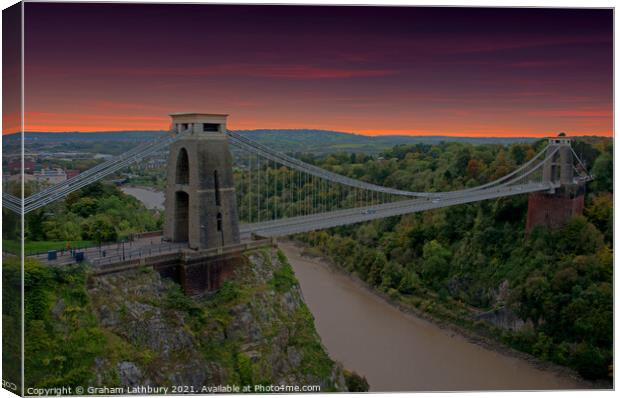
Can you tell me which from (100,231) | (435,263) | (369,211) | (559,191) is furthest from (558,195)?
(100,231)

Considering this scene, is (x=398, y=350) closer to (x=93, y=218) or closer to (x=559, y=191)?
(x=559, y=191)

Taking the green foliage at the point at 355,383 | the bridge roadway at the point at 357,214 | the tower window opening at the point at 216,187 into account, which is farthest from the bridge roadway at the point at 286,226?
the green foliage at the point at 355,383

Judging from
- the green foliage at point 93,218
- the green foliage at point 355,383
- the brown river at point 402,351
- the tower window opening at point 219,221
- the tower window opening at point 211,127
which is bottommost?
the brown river at point 402,351

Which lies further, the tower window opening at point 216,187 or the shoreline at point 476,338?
the shoreline at point 476,338

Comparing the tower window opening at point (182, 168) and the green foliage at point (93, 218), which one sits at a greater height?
the tower window opening at point (182, 168)

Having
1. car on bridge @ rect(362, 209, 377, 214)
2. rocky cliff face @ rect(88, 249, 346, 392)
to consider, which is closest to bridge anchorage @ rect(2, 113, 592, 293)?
rocky cliff face @ rect(88, 249, 346, 392)

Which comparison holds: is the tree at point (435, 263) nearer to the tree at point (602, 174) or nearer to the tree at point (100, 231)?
the tree at point (602, 174)

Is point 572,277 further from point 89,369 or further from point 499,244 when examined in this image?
point 89,369

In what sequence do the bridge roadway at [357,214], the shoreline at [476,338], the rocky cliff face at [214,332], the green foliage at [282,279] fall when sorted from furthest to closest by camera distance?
the bridge roadway at [357,214] < the shoreline at [476,338] < the green foliage at [282,279] < the rocky cliff face at [214,332]

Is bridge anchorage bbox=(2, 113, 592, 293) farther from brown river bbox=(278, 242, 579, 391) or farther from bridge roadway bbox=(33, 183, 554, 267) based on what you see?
brown river bbox=(278, 242, 579, 391)
